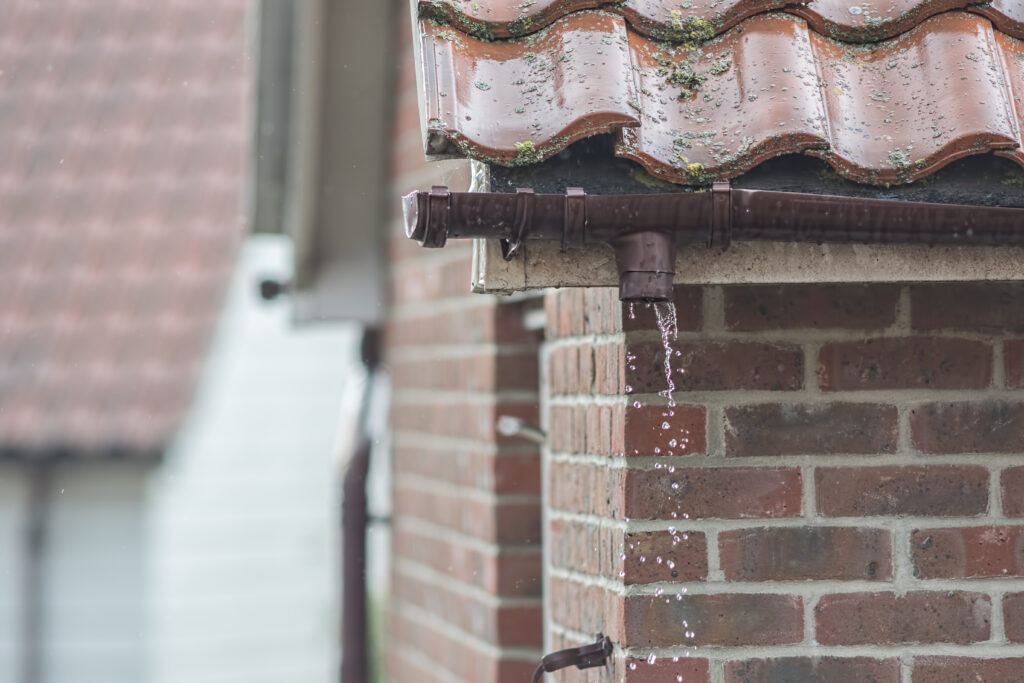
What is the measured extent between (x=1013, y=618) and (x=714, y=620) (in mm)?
408

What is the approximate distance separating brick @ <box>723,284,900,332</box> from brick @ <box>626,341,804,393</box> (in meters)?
0.03

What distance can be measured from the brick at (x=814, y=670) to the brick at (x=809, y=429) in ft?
0.91

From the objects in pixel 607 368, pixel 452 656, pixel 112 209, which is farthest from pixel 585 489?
pixel 112 209

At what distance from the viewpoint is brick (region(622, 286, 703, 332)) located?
1.80 metres

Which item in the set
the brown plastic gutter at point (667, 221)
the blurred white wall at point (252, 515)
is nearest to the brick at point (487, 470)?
the brown plastic gutter at point (667, 221)

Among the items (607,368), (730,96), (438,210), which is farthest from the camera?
(607,368)

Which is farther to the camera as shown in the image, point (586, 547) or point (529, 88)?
point (586, 547)

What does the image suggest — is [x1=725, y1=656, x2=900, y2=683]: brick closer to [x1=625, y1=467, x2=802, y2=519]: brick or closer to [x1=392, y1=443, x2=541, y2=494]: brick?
[x1=625, y1=467, x2=802, y2=519]: brick

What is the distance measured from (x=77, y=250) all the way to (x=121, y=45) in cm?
147

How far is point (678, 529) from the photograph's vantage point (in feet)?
5.87

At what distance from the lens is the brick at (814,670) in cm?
178

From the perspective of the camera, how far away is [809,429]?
1807mm

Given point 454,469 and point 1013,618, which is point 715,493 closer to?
point 1013,618

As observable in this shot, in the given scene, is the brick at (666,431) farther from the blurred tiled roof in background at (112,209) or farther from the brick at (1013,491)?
the blurred tiled roof in background at (112,209)
